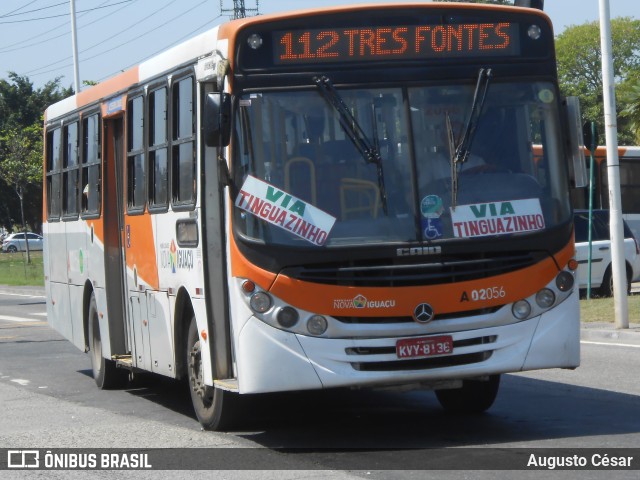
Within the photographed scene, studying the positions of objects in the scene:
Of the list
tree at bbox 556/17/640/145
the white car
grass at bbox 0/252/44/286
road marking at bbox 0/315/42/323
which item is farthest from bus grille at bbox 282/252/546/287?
tree at bbox 556/17/640/145

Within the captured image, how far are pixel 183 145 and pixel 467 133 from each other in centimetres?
259

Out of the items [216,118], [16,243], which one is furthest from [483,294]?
[16,243]

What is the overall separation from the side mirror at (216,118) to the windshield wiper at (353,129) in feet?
2.22

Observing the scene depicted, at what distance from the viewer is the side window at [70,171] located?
15.0m

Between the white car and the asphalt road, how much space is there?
9.35 m

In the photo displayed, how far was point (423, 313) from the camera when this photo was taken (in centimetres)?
886

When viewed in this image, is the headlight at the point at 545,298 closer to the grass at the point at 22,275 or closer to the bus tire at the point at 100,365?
the bus tire at the point at 100,365

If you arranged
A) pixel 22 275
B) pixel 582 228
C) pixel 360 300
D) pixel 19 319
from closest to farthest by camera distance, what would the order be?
pixel 360 300 < pixel 582 228 < pixel 19 319 < pixel 22 275

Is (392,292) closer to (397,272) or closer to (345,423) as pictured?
(397,272)

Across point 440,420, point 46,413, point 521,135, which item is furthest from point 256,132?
point 46,413

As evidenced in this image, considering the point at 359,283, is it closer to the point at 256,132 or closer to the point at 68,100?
the point at 256,132

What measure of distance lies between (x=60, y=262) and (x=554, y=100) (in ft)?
27.5

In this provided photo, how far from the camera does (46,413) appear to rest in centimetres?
1197

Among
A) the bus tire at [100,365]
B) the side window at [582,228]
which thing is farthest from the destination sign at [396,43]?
the side window at [582,228]
